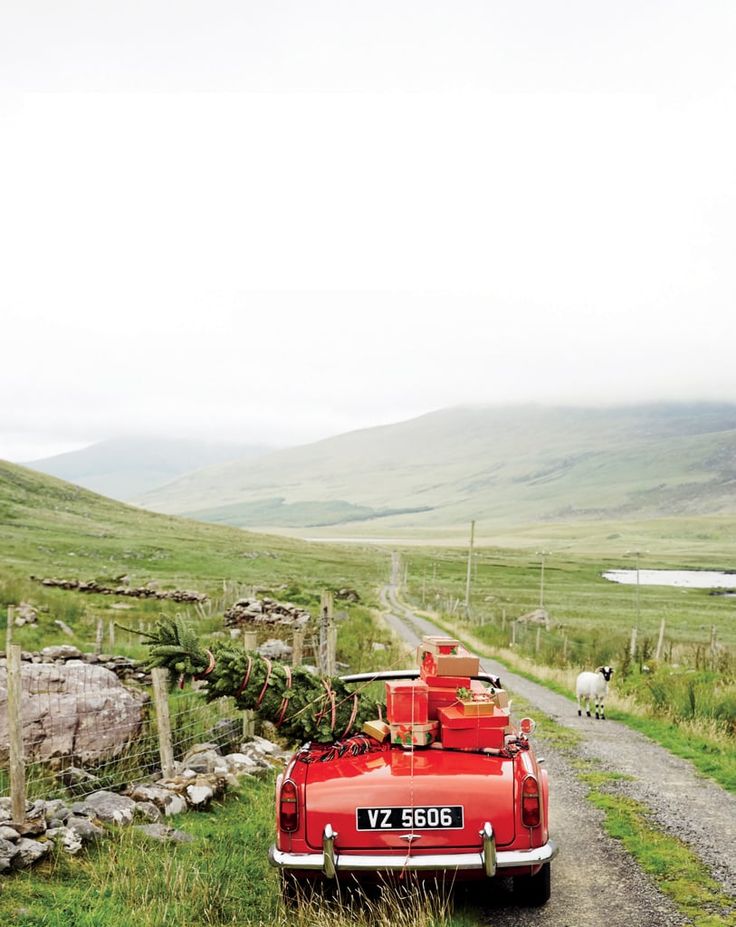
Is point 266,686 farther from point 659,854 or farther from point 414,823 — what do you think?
point 659,854

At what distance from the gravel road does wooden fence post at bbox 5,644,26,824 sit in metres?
4.57

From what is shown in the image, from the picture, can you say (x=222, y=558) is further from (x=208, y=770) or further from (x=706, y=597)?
(x=208, y=770)

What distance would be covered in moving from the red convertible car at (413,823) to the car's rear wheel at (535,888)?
30 centimetres

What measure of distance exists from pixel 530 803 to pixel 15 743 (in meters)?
5.11

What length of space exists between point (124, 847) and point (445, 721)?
3392 millimetres

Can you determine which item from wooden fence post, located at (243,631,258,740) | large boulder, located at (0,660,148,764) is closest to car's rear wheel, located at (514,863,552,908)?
large boulder, located at (0,660,148,764)

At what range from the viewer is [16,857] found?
724 cm

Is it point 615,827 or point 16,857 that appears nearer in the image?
point 16,857

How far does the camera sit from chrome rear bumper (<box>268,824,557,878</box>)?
6246mm

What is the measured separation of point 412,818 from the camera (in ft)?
21.0

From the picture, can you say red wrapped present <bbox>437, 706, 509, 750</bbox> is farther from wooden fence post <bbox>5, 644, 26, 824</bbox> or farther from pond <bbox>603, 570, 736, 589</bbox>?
pond <bbox>603, 570, 736, 589</bbox>

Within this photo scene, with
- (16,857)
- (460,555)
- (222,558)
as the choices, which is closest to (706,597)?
(222,558)

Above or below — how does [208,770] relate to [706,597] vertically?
above

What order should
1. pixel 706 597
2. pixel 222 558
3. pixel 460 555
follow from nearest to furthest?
pixel 222 558, pixel 706 597, pixel 460 555
